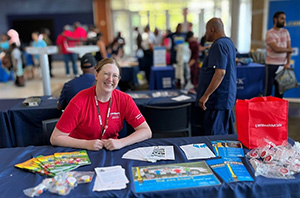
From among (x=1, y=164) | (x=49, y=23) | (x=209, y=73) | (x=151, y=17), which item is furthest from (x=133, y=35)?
(x=1, y=164)

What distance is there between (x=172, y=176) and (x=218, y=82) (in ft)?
4.13

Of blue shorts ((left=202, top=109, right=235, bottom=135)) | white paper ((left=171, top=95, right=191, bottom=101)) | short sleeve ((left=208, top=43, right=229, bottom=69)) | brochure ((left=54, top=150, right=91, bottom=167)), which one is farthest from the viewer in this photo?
white paper ((left=171, top=95, right=191, bottom=101))

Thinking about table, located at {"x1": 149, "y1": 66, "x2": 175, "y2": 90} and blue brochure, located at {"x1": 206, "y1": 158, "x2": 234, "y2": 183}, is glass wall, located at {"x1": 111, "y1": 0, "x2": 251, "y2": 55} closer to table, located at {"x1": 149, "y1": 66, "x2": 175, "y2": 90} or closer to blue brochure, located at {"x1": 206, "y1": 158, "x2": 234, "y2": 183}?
table, located at {"x1": 149, "y1": 66, "x2": 175, "y2": 90}

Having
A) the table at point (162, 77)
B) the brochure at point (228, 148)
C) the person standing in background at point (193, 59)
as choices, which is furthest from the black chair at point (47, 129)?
the person standing in background at point (193, 59)

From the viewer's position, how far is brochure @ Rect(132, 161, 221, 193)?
3.78 ft

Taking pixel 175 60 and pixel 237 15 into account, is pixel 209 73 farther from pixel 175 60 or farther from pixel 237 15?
pixel 237 15

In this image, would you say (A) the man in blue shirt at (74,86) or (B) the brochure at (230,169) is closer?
(B) the brochure at (230,169)

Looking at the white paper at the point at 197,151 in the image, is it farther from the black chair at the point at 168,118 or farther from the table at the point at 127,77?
the table at the point at 127,77

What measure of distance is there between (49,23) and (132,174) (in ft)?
40.0

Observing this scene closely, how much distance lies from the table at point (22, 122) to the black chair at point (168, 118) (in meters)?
0.94

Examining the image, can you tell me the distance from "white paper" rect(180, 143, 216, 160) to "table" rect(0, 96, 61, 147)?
5.46ft

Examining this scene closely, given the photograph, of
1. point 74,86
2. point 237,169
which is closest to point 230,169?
point 237,169

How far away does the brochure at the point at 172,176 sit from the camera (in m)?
1.15

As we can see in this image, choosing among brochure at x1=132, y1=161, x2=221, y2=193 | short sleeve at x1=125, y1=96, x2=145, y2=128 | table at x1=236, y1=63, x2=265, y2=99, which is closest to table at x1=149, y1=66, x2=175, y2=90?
table at x1=236, y1=63, x2=265, y2=99
